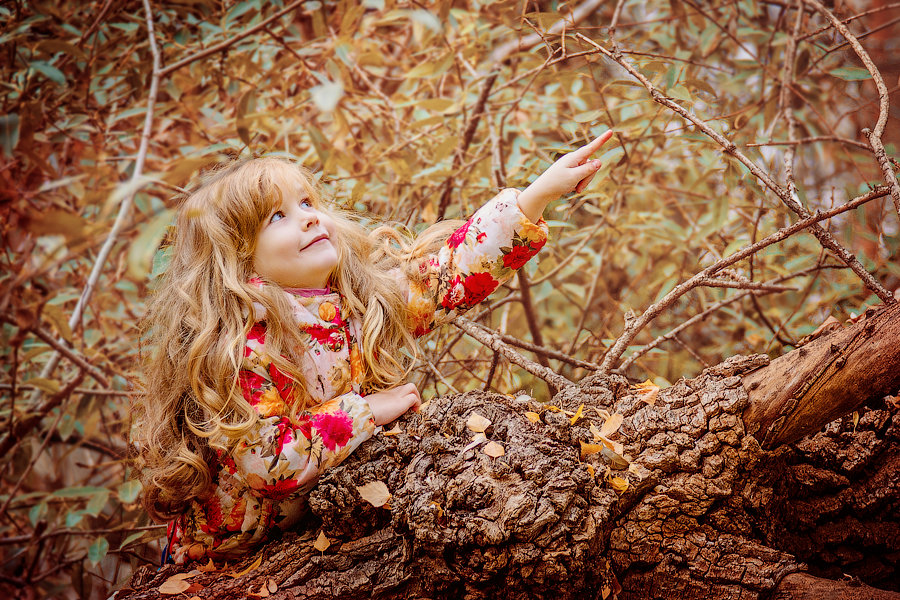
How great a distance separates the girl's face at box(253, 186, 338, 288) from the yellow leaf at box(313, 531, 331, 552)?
39 centimetres

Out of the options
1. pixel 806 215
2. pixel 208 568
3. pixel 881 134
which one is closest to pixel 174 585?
pixel 208 568

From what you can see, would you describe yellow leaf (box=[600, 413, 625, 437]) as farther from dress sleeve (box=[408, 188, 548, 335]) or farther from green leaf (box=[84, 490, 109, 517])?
green leaf (box=[84, 490, 109, 517])

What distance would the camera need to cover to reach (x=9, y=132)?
154cm

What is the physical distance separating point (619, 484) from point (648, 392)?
16 cm

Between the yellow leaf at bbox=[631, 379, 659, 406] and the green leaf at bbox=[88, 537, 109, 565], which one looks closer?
the yellow leaf at bbox=[631, 379, 659, 406]

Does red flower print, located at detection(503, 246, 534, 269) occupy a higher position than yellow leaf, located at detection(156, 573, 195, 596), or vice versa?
red flower print, located at detection(503, 246, 534, 269)

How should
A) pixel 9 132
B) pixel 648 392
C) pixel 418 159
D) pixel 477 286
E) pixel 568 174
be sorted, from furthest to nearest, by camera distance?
pixel 418 159, pixel 9 132, pixel 477 286, pixel 568 174, pixel 648 392

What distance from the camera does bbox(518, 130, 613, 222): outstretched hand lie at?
104 centimetres

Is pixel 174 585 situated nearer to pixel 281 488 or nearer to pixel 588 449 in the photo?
pixel 281 488

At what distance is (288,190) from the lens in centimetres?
106

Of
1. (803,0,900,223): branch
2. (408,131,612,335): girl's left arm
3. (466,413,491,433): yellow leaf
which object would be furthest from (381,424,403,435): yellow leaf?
(803,0,900,223): branch

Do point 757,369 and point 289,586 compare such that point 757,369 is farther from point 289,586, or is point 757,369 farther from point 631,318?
point 289,586

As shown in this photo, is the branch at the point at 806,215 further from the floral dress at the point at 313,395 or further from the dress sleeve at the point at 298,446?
the dress sleeve at the point at 298,446

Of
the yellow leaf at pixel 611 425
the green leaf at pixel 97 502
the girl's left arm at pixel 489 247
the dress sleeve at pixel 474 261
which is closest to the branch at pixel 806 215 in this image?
the girl's left arm at pixel 489 247
